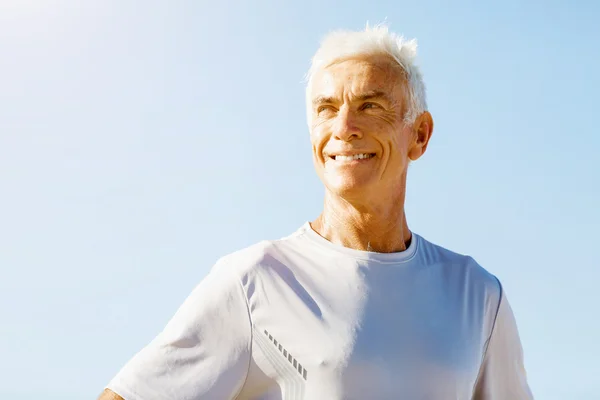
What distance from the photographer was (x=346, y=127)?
3.30m

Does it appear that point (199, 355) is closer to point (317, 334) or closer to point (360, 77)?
point (317, 334)

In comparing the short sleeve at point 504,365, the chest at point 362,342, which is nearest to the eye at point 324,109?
the chest at point 362,342

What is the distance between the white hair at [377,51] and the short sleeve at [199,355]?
898mm

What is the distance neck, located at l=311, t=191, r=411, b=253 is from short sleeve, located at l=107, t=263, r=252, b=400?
1.52 ft

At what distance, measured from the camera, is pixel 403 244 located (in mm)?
3498

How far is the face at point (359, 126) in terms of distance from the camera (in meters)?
3.31

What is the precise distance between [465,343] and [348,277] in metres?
0.53

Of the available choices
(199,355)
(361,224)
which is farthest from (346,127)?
(199,355)

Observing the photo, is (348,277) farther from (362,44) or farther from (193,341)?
(362,44)

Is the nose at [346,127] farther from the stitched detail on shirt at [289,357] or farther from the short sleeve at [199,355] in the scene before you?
the stitched detail on shirt at [289,357]

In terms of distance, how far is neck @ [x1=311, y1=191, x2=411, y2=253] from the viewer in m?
3.39

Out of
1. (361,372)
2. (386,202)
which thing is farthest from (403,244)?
(361,372)

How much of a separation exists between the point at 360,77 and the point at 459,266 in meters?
0.91

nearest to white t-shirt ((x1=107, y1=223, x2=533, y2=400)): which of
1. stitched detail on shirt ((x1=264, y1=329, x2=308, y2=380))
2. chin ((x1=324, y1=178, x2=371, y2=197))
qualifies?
stitched detail on shirt ((x1=264, y1=329, x2=308, y2=380))
